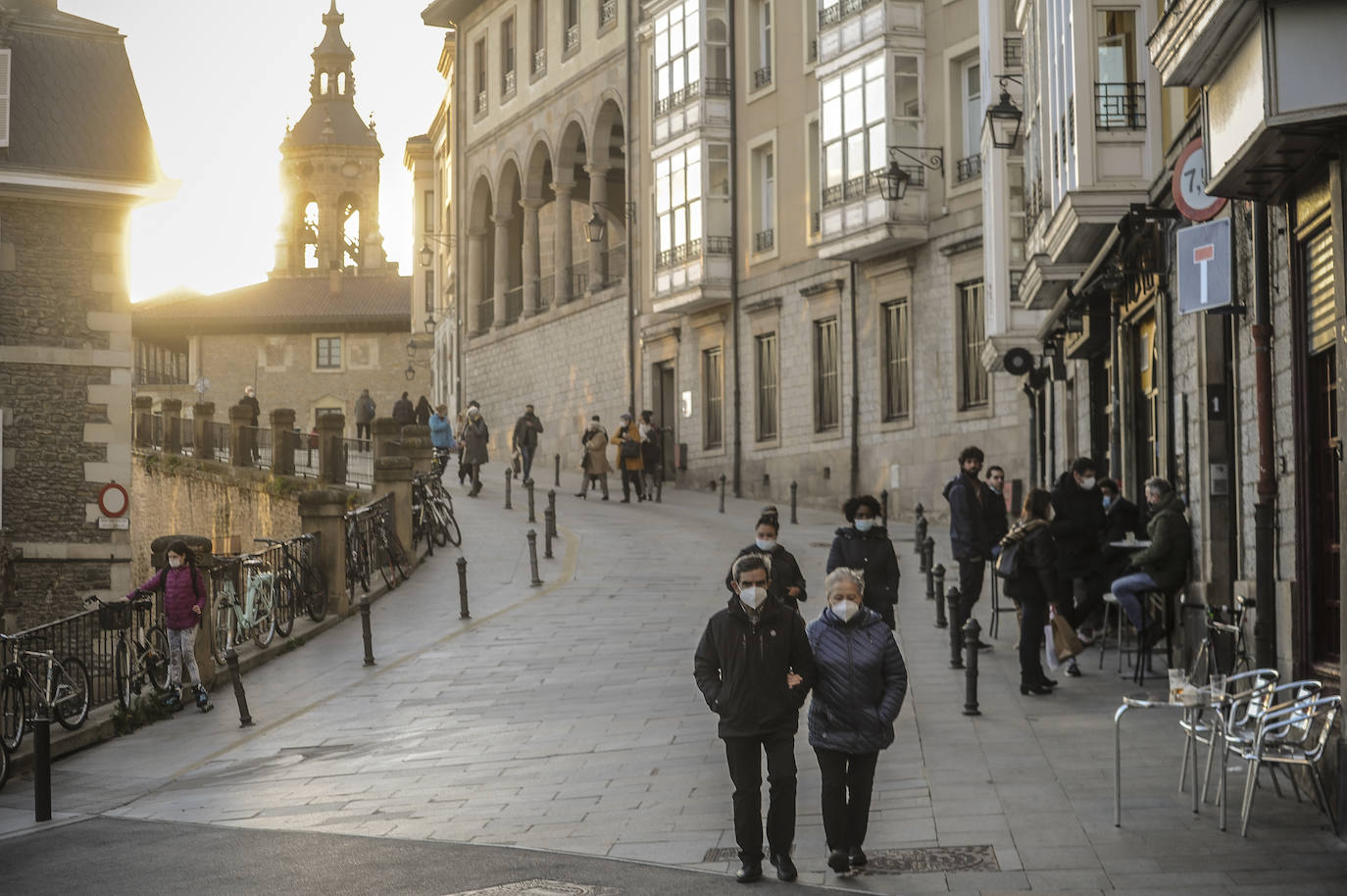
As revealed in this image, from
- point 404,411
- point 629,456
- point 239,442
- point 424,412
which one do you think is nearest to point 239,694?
point 239,442

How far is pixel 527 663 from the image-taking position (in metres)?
18.1

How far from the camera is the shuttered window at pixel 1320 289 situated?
10445 millimetres

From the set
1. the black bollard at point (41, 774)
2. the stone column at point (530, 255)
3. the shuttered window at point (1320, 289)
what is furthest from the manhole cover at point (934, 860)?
the stone column at point (530, 255)

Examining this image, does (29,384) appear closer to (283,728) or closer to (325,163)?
(283,728)

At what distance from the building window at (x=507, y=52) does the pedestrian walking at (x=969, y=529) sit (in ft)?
128

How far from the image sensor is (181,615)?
1794 cm

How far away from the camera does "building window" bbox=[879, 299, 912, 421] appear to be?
33656 millimetres

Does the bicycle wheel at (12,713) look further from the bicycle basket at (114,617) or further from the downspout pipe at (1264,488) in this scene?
the downspout pipe at (1264,488)

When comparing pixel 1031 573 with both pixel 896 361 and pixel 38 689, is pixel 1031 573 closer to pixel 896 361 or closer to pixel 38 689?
pixel 38 689

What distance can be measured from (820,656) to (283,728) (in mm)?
8036

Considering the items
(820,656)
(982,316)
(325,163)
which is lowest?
(820,656)

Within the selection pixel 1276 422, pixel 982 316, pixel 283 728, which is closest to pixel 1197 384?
pixel 1276 422

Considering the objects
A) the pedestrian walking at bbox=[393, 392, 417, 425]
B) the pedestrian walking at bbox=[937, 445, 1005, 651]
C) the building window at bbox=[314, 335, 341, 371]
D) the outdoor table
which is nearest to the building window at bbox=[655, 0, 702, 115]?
the pedestrian walking at bbox=[393, 392, 417, 425]

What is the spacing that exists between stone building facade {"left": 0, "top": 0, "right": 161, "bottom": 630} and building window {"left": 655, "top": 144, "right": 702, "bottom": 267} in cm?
1555
